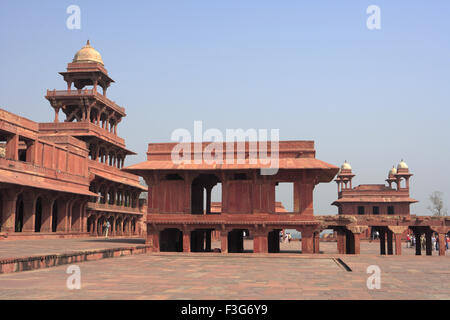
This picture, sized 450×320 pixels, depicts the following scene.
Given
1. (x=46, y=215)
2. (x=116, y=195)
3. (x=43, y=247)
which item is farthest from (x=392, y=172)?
(x=43, y=247)

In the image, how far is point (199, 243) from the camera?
104ft

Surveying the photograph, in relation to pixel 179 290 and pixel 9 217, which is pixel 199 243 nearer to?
pixel 9 217

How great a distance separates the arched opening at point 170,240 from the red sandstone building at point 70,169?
11.3 meters

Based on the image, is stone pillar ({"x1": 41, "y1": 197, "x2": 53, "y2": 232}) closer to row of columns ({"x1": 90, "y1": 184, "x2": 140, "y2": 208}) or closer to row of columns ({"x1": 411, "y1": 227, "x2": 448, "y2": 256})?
row of columns ({"x1": 90, "y1": 184, "x2": 140, "y2": 208})

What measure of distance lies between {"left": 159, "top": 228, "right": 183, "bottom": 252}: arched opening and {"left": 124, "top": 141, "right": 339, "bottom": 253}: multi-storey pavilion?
181 millimetres

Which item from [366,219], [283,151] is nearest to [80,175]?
[283,151]

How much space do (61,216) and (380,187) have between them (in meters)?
48.1

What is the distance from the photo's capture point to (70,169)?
41750 millimetres

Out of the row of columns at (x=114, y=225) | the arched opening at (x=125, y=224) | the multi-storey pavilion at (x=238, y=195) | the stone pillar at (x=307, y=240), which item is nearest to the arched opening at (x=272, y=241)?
the multi-storey pavilion at (x=238, y=195)

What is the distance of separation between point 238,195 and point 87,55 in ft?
114

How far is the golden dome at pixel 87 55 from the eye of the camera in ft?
174

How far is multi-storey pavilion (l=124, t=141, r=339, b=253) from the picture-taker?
2569 cm

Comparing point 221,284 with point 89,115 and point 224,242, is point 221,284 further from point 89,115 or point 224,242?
point 89,115
